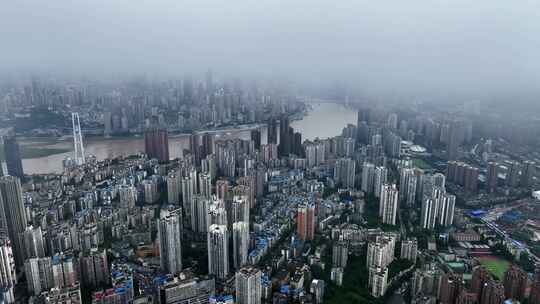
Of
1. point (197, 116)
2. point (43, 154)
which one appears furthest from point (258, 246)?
point (197, 116)

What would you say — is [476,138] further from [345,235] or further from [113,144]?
[113,144]

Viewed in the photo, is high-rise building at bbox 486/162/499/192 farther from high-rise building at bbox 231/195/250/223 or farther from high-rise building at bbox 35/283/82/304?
high-rise building at bbox 35/283/82/304

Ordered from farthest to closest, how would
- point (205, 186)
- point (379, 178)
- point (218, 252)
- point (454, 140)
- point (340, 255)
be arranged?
1. point (454, 140)
2. point (379, 178)
3. point (205, 186)
4. point (340, 255)
5. point (218, 252)

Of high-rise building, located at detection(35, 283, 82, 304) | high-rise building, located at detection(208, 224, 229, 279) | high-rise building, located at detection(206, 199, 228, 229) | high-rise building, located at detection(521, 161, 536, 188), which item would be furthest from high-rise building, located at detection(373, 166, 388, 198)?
high-rise building, located at detection(35, 283, 82, 304)

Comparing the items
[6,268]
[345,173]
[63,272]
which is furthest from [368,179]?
[6,268]

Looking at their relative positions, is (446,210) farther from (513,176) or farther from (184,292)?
(184,292)
